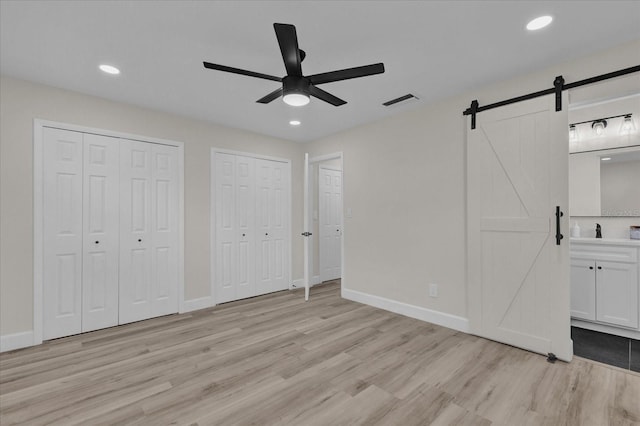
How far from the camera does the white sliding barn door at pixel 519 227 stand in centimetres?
254

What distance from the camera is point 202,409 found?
1.91 m

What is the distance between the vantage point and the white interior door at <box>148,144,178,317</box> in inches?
146

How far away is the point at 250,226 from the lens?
4648 millimetres

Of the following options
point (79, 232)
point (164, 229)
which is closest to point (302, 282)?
Answer: point (164, 229)

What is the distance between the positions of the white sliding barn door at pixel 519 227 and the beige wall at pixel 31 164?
3.44m

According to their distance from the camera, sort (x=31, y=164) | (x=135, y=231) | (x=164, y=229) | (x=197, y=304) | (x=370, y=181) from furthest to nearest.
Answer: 1. (x=370, y=181)
2. (x=197, y=304)
3. (x=164, y=229)
4. (x=135, y=231)
5. (x=31, y=164)

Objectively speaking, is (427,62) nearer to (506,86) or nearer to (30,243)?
(506,86)

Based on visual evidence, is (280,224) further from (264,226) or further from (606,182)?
(606,182)

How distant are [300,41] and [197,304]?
3.52 m

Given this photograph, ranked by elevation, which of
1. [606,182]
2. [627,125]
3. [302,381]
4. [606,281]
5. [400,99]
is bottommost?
→ [302,381]

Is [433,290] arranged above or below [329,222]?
below

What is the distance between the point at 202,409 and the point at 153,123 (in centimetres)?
334

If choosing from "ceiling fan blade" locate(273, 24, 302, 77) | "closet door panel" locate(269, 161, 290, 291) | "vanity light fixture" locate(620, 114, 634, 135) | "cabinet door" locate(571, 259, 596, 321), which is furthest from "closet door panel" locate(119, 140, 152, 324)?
"vanity light fixture" locate(620, 114, 634, 135)

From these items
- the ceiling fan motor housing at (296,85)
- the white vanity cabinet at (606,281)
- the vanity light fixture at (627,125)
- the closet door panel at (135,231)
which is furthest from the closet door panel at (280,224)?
the vanity light fixture at (627,125)
